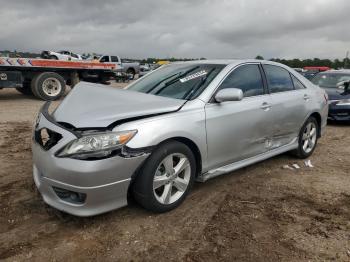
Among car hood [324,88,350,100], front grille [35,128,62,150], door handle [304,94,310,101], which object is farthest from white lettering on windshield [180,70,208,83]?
car hood [324,88,350,100]

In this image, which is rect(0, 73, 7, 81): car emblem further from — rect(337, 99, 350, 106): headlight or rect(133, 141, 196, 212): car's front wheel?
rect(337, 99, 350, 106): headlight

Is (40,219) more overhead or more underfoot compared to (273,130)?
more underfoot

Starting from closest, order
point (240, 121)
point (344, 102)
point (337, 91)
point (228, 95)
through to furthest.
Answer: point (228, 95), point (240, 121), point (344, 102), point (337, 91)

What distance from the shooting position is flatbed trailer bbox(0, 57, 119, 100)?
11.4m

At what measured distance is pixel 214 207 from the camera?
3.48 meters

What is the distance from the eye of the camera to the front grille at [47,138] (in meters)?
2.94

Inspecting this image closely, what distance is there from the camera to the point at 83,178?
2736 millimetres

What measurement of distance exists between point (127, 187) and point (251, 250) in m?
1.16

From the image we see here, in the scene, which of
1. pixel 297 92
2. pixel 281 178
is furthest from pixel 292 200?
pixel 297 92

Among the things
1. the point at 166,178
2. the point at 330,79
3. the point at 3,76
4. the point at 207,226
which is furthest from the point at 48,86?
the point at 207,226

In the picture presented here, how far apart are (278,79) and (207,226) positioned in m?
2.53

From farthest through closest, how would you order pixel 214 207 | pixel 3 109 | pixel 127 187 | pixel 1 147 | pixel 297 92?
pixel 3 109
pixel 1 147
pixel 297 92
pixel 214 207
pixel 127 187

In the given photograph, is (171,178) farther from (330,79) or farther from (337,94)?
(330,79)

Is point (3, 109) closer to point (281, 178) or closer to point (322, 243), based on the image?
point (281, 178)
